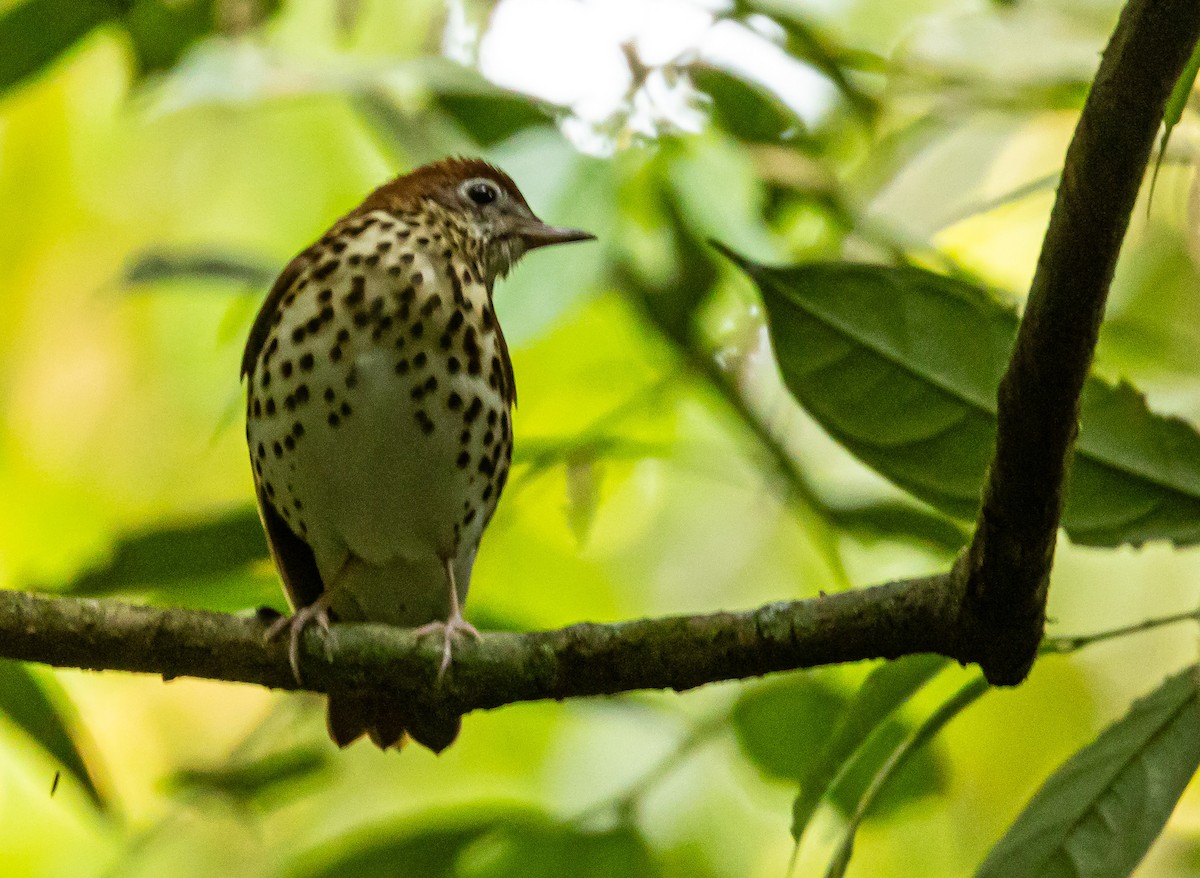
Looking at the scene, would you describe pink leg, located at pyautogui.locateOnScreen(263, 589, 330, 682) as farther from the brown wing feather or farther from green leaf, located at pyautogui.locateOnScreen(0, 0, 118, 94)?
green leaf, located at pyautogui.locateOnScreen(0, 0, 118, 94)

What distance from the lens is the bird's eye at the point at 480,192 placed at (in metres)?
4.18

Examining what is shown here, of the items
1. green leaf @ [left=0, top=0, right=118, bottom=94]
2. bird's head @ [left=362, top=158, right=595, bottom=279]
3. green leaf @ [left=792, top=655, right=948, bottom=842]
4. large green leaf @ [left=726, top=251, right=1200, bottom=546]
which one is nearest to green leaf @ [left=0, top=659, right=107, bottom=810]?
green leaf @ [left=792, top=655, right=948, bottom=842]

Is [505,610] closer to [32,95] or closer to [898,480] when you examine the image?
[898,480]

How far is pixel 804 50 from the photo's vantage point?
3.99m

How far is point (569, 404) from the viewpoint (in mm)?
4371

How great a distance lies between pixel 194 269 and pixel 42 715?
4.18 feet

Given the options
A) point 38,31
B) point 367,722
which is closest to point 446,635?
point 367,722

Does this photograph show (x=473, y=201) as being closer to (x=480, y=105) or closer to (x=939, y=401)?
(x=480, y=105)

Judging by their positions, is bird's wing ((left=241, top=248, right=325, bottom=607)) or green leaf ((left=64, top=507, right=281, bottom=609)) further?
bird's wing ((left=241, top=248, right=325, bottom=607))

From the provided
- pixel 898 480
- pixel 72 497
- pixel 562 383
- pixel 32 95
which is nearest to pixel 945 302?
pixel 898 480

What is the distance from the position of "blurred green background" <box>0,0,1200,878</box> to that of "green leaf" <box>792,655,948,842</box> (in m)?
0.78

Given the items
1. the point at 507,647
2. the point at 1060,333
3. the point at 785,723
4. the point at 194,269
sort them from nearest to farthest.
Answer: the point at 1060,333 → the point at 507,647 → the point at 785,723 → the point at 194,269

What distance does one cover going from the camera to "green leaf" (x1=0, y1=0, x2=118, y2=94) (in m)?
3.39

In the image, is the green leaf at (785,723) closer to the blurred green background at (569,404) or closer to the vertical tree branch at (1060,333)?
the blurred green background at (569,404)
